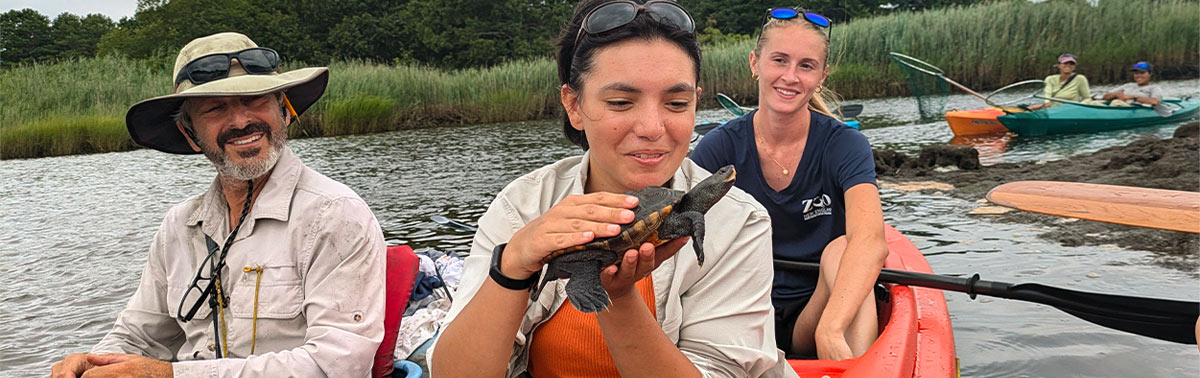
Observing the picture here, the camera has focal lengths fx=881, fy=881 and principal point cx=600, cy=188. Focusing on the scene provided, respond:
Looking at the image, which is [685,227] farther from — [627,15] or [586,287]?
[627,15]

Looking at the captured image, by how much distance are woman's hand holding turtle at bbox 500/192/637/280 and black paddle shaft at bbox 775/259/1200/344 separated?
215 cm

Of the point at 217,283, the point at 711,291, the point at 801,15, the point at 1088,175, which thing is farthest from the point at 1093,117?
the point at 217,283

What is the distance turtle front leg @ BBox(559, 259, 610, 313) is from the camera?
1.52 m

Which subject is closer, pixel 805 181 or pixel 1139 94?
pixel 805 181

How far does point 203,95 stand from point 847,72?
23524 mm

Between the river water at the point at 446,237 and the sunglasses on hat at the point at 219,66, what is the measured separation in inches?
150

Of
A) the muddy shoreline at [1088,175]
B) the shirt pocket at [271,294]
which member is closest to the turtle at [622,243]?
the shirt pocket at [271,294]

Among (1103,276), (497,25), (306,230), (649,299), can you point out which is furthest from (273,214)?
(497,25)

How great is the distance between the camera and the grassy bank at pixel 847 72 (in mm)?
20984

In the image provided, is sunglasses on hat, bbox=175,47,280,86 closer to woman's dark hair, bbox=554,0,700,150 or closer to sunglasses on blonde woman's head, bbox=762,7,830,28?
woman's dark hair, bbox=554,0,700,150

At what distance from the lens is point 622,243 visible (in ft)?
4.91

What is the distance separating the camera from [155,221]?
1085 centimetres

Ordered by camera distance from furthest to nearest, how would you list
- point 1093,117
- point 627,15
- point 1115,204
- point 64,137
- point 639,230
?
1. point 64,137
2. point 1093,117
3. point 1115,204
4. point 627,15
5. point 639,230

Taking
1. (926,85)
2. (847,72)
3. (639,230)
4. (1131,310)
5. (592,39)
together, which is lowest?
(847,72)
